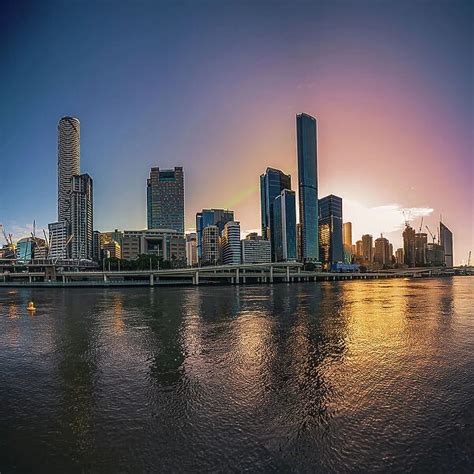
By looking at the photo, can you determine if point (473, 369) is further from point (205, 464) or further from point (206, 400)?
point (205, 464)

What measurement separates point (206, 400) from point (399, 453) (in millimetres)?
6354

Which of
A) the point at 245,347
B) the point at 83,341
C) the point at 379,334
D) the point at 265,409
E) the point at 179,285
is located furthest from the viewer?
the point at 179,285

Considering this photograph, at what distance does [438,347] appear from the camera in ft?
70.7

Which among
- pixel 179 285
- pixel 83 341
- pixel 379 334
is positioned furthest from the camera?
pixel 179 285

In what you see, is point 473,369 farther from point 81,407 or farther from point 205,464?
point 81,407

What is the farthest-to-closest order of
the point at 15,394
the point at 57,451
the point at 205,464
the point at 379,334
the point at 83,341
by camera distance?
the point at 379,334 → the point at 83,341 → the point at 15,394 → the point at 57,451 → the point at 205,464

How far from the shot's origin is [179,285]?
14825 centimetres

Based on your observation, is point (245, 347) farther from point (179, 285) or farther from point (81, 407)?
point (179, 285)

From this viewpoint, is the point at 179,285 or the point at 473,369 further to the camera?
the point at 179,285

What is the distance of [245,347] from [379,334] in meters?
11.3

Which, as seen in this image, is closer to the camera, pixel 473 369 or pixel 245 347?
pixel 473 369

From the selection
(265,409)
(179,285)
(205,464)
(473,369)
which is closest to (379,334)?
(473,369)

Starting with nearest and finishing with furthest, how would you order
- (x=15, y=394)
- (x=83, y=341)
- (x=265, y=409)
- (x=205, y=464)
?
(x=205, y=464) < (x=265, y=409) < (x=15, y=394) < (x=83, y=341)

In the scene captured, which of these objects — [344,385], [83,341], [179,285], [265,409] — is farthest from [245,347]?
[179,285]
